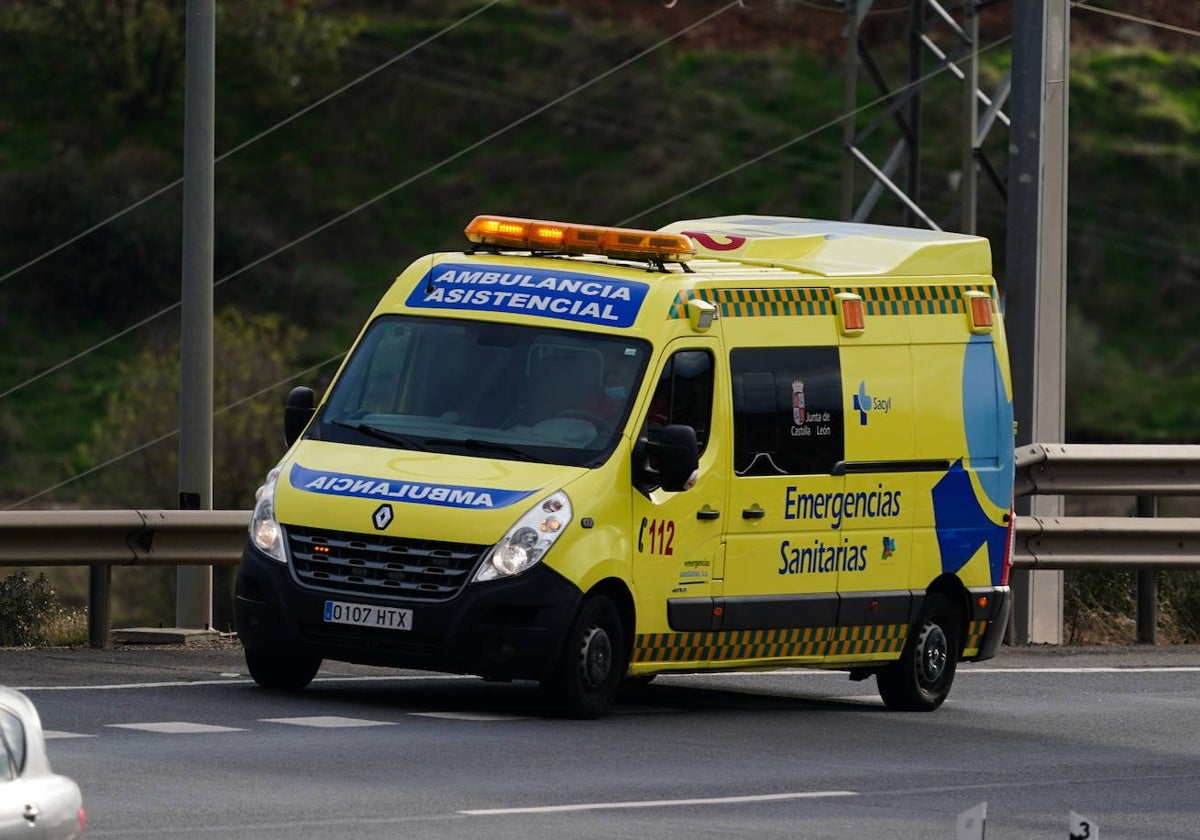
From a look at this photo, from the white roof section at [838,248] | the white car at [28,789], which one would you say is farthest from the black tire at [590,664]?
the white car at [28,789]

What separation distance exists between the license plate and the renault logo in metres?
0.36

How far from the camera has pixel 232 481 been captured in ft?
154

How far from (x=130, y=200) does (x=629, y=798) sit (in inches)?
2427

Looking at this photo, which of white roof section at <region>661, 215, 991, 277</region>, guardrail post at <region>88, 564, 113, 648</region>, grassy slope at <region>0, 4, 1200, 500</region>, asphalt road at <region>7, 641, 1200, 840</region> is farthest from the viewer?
grassy slope at <region>0, 4, 1200, 500</region>

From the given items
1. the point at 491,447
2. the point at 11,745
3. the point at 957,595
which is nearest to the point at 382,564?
the point at 491,447

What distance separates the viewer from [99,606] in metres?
15.1

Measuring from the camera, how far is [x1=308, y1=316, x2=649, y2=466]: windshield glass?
12781 millimetres

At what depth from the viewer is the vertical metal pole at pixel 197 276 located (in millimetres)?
17281

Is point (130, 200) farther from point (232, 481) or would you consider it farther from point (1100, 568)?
point (1100, 568)

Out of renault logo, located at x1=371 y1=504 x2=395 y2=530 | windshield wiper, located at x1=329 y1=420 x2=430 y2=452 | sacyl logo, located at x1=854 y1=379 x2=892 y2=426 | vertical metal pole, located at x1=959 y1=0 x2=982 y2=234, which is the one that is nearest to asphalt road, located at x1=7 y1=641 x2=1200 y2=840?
renault logo, located at x1=371 y1=504 x2=395 y2=530

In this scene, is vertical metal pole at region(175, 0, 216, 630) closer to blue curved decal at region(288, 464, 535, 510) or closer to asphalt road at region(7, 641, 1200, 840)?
asphalt road at region(7, 641, 1200, 840)

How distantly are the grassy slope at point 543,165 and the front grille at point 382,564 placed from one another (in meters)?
49.6

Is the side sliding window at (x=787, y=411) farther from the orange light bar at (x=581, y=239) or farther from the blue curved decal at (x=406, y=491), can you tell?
the blue curved decal at (x=406, y=491)

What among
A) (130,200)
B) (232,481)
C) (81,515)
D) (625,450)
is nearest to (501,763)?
(625,450)
